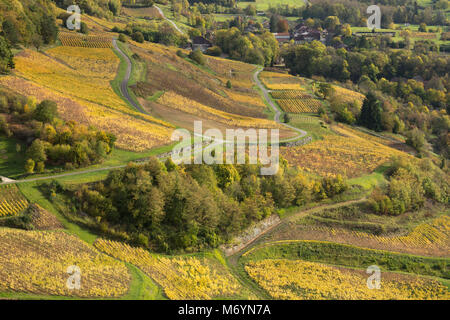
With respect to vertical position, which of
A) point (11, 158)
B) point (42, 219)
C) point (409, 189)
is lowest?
point (409, 189)

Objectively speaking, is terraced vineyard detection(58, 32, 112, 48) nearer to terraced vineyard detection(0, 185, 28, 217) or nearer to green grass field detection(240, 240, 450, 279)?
terraced vineyard detection(0, 185, 28, 217)

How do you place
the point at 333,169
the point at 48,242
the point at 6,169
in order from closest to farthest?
the point at 48,242 → the point at 6,169 → the point at 333,169

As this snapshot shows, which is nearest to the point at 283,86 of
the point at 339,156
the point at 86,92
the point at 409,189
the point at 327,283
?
the point at 339,156

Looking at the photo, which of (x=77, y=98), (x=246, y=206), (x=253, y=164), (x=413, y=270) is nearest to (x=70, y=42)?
(x=77, y=98)

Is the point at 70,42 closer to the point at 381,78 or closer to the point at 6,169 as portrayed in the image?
the point at 6,169

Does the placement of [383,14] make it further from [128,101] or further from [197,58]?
[128,101]

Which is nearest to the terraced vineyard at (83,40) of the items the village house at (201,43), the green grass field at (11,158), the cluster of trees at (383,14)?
the village house at (201,43)
